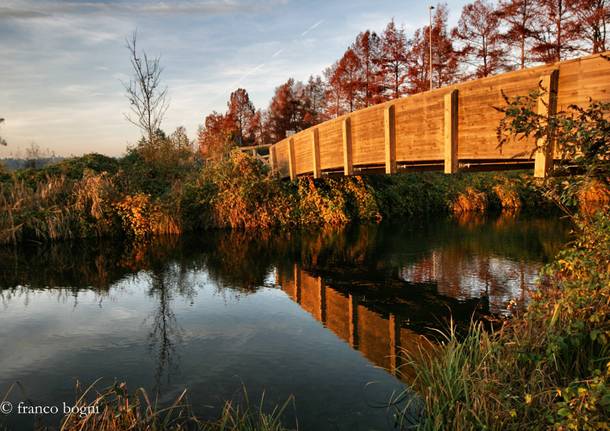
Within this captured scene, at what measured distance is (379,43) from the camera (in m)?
42.6

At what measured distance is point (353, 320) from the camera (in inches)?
328

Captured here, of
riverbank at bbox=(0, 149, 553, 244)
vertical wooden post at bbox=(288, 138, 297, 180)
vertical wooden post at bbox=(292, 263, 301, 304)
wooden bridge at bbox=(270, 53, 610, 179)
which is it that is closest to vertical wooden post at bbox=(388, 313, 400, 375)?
vertical wooden post at bbox=(292, 263, 301, 304)

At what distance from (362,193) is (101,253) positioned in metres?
12.6

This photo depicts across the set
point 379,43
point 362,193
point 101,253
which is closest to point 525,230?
point 362,193

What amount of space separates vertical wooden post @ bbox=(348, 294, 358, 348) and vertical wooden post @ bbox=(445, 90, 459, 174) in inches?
134

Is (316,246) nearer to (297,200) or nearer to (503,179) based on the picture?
(297,200)

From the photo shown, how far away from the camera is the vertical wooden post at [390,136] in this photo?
11288 mm

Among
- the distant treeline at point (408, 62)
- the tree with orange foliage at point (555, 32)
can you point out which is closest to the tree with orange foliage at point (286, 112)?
the distant treeline at point (408, 62)

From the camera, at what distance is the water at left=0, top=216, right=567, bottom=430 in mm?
5887

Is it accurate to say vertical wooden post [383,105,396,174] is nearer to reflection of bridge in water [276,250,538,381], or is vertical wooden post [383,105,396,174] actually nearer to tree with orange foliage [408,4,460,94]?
reflection of bridge in water [276,250,538,381]

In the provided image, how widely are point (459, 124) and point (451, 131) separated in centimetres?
23

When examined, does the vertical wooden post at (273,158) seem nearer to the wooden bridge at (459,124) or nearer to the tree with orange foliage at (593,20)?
the wooden bridge at (459,124)

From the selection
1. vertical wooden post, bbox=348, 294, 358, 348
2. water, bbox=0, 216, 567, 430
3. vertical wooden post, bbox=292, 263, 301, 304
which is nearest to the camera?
water, bbox=0, 216, 567, 430

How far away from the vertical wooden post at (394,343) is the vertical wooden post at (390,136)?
178 inches
